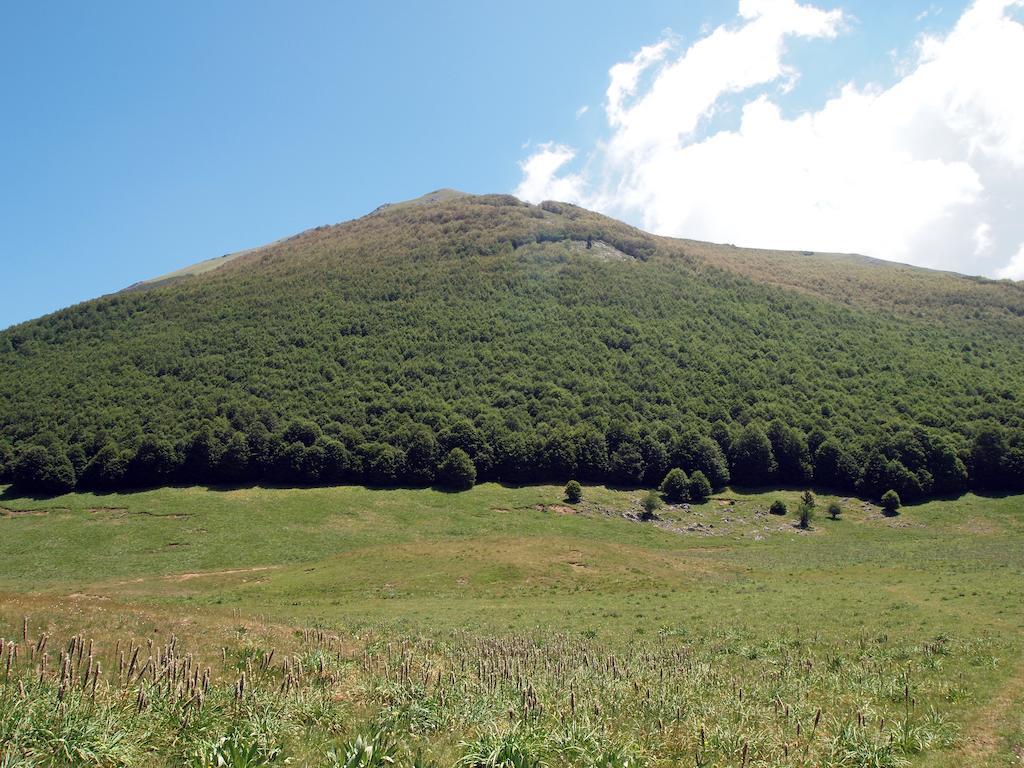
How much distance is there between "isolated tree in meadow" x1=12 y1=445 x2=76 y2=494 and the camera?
2820 inches

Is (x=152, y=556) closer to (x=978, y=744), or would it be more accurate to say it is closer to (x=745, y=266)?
(x=978, y=744)

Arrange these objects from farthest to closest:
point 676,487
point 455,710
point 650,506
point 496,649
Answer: point 676,487
point 650,506
point 496,649
point 455,710

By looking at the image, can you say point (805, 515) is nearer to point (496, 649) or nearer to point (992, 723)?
point (992, 723)

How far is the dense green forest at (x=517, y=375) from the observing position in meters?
82.5

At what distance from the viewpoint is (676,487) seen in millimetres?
79562

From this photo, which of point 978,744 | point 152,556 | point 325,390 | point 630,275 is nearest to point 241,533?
point 152,556

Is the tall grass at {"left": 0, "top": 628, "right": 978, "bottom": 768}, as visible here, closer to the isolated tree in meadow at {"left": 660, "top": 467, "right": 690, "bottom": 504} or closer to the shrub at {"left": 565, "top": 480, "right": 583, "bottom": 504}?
the shrub at {"left": 565, "top": 480, "right": 583, "bottom": 504}

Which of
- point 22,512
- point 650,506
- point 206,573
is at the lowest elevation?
point 206,573

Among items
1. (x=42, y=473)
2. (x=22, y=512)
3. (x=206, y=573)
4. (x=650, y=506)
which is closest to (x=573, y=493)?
(x=650, y=506)

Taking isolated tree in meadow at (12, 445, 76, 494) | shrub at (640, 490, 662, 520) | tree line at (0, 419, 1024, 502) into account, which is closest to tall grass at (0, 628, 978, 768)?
shrub at (640, 490, 662, 520)

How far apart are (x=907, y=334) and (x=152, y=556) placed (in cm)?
15120

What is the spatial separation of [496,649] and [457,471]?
64.3 metres

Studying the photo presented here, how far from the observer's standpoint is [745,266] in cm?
19312

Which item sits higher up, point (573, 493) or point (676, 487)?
point (676, 487)
